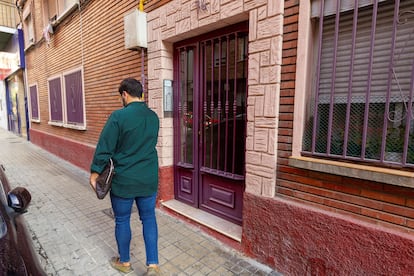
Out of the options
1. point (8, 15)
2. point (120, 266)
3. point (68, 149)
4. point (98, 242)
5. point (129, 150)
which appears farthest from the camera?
point (8, 15)

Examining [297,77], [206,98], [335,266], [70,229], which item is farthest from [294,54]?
[70,229]

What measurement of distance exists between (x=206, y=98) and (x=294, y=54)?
4.71 feet

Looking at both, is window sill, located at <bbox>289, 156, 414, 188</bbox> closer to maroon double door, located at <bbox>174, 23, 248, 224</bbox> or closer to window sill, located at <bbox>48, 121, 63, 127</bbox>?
maroon double door, located at <bbox>174, 23, 248, 224</bbox>

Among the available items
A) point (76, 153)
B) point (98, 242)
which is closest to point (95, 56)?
point (76, 153)

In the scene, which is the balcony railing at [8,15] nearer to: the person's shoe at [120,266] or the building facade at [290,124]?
the building facade at [290,124]

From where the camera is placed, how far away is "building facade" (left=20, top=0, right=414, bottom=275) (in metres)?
1.83

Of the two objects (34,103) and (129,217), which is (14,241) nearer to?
(129,217)

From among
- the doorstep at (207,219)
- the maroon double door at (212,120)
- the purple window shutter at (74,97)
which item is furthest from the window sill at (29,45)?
the doorstep at (207,219)

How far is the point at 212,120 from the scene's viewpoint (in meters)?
3.34

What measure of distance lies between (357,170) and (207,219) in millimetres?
2059

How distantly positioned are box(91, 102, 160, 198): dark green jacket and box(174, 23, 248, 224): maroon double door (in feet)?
3.89

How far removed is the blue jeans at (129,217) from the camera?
2.21m

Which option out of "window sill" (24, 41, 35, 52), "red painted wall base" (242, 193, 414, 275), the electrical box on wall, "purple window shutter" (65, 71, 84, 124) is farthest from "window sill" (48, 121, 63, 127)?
"red painted wall base" (242, 193, 414, 275)

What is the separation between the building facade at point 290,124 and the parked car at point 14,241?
1923 mm
